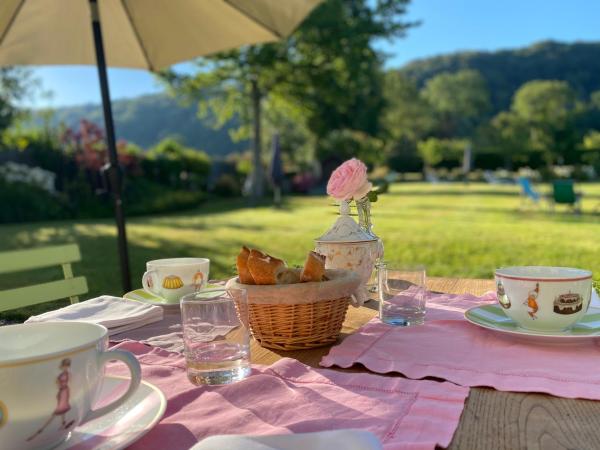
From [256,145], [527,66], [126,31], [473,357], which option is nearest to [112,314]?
[473,357]

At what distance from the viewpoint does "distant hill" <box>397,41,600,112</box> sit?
6700 cm

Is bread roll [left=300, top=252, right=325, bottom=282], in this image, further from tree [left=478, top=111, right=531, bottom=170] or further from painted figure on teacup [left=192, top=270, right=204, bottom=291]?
tree [left=478, top=111, right=531, bottom=170]

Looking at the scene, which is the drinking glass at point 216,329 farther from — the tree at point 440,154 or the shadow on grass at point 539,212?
the tree at point 440,154

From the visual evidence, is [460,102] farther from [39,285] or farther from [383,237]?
[39,285]

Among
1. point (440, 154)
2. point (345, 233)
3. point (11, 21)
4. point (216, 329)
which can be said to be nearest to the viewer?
point (216, 329)

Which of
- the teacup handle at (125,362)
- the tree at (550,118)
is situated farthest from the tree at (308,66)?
the tree at (550,118)

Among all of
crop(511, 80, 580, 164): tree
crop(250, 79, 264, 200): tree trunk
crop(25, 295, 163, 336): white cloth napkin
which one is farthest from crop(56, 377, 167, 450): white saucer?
crop(511, 80, 580, 164): tree

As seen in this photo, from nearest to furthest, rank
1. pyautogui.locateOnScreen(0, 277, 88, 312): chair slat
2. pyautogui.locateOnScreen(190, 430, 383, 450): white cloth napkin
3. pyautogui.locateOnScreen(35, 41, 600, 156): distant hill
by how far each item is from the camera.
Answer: pyautogui.locateOnScreen(190, 430, 383, 450): white cloth napkin, pyautogui.locateOnScreen(0, 277, 88, 312): chair slat, pyautogui.locateOnScreen(35, 41, 600, 156): distant hill

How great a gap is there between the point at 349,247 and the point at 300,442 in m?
0.71

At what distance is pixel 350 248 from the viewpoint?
122 centimetres

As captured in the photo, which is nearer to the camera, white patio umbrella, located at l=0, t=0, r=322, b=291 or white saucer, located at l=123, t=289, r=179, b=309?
white saucer, located at l=123, t=289, r=179, b=309

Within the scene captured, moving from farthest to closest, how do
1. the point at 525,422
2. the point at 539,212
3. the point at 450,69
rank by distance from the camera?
the point at 450,69 < the point at 539,212 < the point at 525,422

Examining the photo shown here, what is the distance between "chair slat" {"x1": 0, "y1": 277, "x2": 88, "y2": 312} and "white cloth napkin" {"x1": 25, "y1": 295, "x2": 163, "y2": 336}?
0.33 m

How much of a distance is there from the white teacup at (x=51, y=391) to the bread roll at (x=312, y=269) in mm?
407
